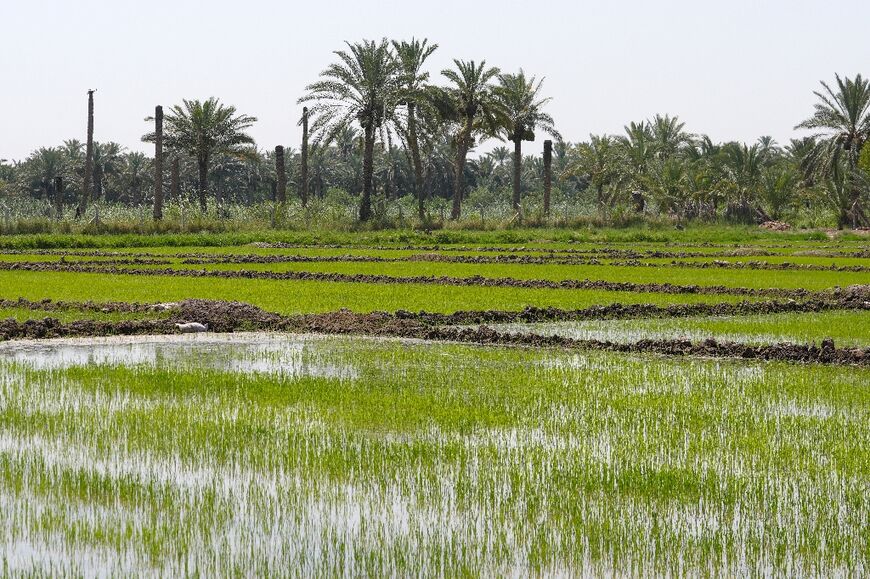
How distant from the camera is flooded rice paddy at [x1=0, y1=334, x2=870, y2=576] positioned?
603 cm

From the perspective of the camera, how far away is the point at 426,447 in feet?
27.8

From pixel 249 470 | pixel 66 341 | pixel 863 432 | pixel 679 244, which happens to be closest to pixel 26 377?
pixel 66 341

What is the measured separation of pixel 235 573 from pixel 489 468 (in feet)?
8.43

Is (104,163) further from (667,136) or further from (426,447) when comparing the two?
(426,447)

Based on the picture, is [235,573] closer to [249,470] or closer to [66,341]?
[249,470]

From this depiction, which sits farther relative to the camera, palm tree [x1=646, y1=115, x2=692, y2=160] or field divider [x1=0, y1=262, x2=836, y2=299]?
palm tree [x1=646, y1=115, x2=692, y2=160]

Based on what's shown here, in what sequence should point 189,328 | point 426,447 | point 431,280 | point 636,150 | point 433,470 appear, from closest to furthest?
point 433,470
point 426,447
point 189,328
point 431,280
point 636,150

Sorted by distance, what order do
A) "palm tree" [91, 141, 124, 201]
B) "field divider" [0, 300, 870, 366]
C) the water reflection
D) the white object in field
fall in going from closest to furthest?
1. the water reflection
2. "field divider" [0, 300, 870, 366]
3. the white object in field
4. "palm tree" [91, 141, 124, 201]

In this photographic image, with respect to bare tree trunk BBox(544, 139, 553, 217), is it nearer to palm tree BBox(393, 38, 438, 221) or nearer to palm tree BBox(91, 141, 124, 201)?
palm tree BBox(393, 38, 438, 221)

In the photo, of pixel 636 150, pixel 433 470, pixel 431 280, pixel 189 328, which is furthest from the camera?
pixel 636 150

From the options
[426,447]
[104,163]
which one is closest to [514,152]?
[104,163]

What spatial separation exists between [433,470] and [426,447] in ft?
2.23

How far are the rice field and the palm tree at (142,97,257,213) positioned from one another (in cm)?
4672

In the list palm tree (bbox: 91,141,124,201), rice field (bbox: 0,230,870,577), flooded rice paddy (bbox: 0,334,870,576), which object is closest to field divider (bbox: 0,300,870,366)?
rice field (bbox: 0,230,870,577)
